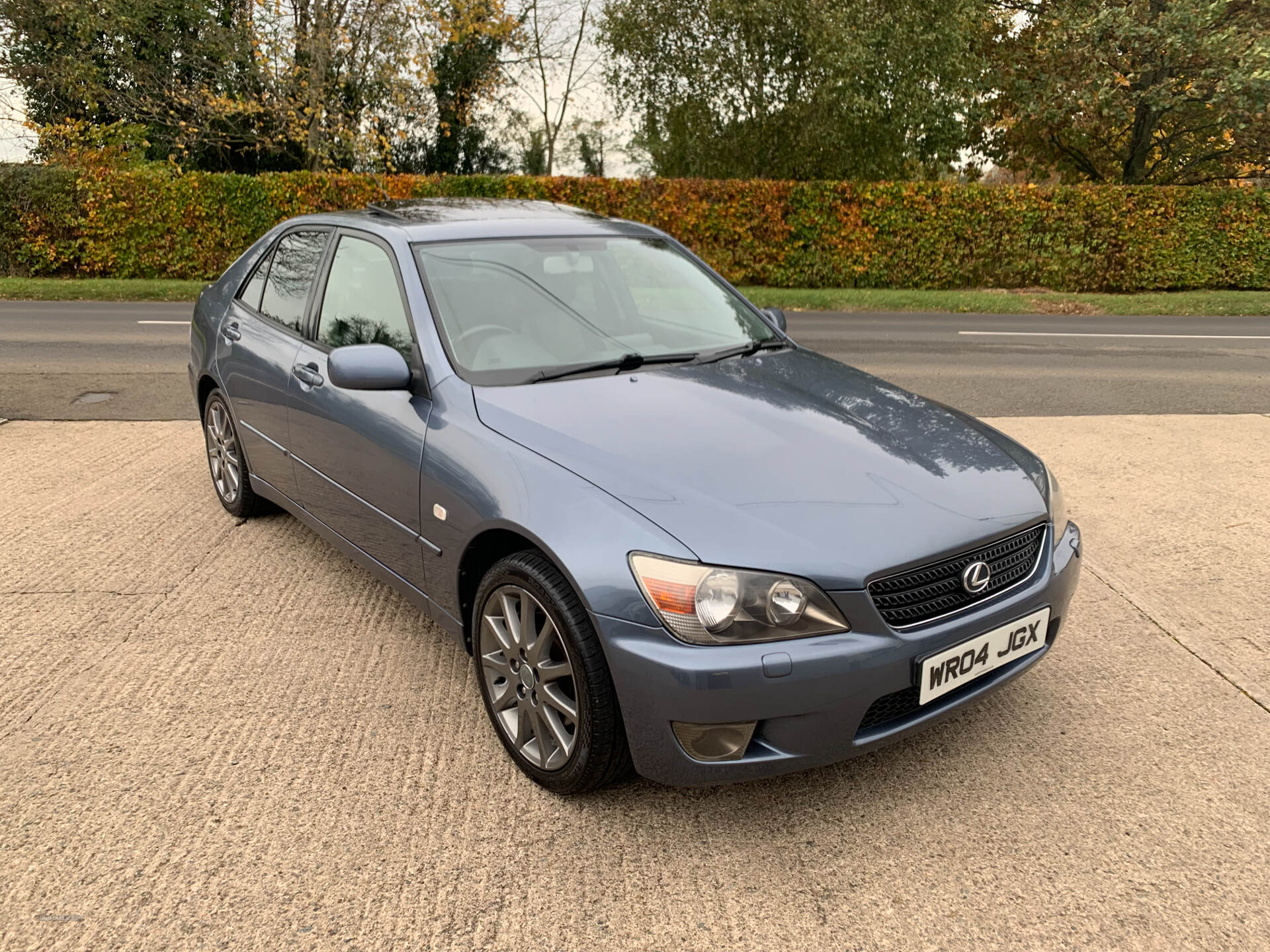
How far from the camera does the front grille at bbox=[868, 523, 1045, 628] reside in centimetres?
257

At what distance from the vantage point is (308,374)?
4016 mm

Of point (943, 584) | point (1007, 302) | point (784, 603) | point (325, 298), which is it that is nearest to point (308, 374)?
point (325, 298)

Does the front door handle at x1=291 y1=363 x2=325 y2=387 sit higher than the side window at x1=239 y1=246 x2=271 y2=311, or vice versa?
the side window at x1=239 y1=246 x2=271 y2=311

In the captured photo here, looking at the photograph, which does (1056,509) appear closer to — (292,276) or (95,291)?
(292,276)

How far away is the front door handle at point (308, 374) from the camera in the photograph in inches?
155

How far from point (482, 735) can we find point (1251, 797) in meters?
2.33

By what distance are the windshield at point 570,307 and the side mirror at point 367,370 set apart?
0.20 meters

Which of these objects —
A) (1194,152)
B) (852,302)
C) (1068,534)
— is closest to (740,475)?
(1068,534)

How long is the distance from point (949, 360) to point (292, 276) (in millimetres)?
8241

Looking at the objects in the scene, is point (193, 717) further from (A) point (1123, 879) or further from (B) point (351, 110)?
(B) point (351, 110)

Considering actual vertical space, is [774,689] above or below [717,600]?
below

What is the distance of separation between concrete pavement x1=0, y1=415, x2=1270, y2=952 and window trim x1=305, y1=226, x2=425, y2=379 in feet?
3.61

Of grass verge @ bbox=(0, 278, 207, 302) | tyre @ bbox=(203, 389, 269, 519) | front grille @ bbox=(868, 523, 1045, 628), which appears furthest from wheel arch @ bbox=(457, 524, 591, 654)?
grass verge @ bbox=(0, 278, 207, 302)

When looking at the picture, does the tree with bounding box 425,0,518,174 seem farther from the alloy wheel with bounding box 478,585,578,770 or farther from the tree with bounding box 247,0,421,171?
the alloy wheel with bounding box 478,585,578,770
